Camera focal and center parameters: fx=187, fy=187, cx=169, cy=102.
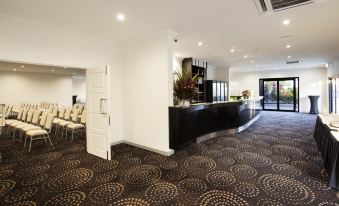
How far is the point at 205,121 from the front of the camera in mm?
5352

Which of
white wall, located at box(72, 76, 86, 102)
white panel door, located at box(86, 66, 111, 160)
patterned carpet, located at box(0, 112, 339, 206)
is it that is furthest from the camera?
white wall, located at box(72, 76, 86, 102)

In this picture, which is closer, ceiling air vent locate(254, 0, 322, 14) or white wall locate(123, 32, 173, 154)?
ceiling air vent locate(254, 0, 322, 14)

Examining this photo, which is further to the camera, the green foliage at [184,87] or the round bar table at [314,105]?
the round bar table at [314,105]

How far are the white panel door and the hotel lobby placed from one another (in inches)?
1.0

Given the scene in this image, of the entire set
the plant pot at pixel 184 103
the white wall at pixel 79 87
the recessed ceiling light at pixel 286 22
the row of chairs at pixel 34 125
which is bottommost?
the row of chairs at pixel 34 125

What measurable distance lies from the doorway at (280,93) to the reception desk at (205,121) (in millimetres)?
7099

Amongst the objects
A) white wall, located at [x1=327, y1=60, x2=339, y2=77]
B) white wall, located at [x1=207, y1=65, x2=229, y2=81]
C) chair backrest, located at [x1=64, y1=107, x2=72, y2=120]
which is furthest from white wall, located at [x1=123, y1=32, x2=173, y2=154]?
white wall, located at [x1=327, y1=60, x2=339, y2=77]

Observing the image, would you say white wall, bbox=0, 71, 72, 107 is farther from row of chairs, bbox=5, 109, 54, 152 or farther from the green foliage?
the green foliage

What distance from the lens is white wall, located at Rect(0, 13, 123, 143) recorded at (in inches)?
133

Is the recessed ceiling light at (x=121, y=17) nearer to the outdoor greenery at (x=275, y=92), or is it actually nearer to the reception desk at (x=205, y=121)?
the reception desk at (x=205, y=121)

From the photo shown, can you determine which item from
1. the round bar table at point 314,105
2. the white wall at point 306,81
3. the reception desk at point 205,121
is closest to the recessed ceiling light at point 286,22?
the reception desk at point 205,121

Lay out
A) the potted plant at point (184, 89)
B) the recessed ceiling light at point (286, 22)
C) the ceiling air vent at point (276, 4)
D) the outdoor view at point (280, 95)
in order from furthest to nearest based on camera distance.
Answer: the outdoor view at point (280, 95) < the potted plant at point (184, 89) < the recessed ceiling light at point (286, 22) < the ceiling air vent at point (276, 4)

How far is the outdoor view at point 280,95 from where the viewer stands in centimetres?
1262

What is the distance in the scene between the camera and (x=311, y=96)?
37.4ft
